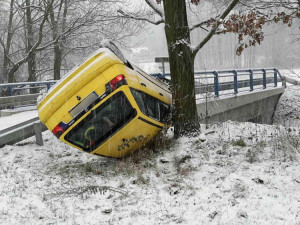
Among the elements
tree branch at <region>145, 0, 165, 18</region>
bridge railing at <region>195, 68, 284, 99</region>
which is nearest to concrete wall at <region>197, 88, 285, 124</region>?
bridge railing at <region>195, 68, 284, 99</region>

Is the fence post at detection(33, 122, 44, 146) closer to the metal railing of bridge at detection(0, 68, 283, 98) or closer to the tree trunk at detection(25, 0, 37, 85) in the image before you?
the metal railing of bridge at detection(0, 68, 283, 98)

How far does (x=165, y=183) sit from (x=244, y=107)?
436 inches

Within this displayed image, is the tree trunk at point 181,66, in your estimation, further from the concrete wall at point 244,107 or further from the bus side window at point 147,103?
the concrete wall at point 244,107

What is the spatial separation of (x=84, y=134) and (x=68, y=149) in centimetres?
191

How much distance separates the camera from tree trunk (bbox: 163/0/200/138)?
720cm

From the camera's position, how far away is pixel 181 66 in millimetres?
7328

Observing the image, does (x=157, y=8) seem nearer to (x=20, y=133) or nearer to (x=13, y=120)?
(x=20, y=133)

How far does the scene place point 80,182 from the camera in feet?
18.9

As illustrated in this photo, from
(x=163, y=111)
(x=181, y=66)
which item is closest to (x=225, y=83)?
(x=181, y=66)

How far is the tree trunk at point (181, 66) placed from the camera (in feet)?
23.6

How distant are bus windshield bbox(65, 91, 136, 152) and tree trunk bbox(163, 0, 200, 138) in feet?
5.03

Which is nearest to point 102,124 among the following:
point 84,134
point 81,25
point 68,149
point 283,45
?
point 84,134

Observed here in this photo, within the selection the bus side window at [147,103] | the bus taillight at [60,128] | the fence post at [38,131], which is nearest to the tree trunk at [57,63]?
the fence post at [38,131]

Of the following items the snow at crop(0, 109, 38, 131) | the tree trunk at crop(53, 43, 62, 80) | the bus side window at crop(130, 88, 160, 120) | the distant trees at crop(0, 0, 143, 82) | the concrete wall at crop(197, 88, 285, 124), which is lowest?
the concrete wall at crop(197, 88, 285, 124)
